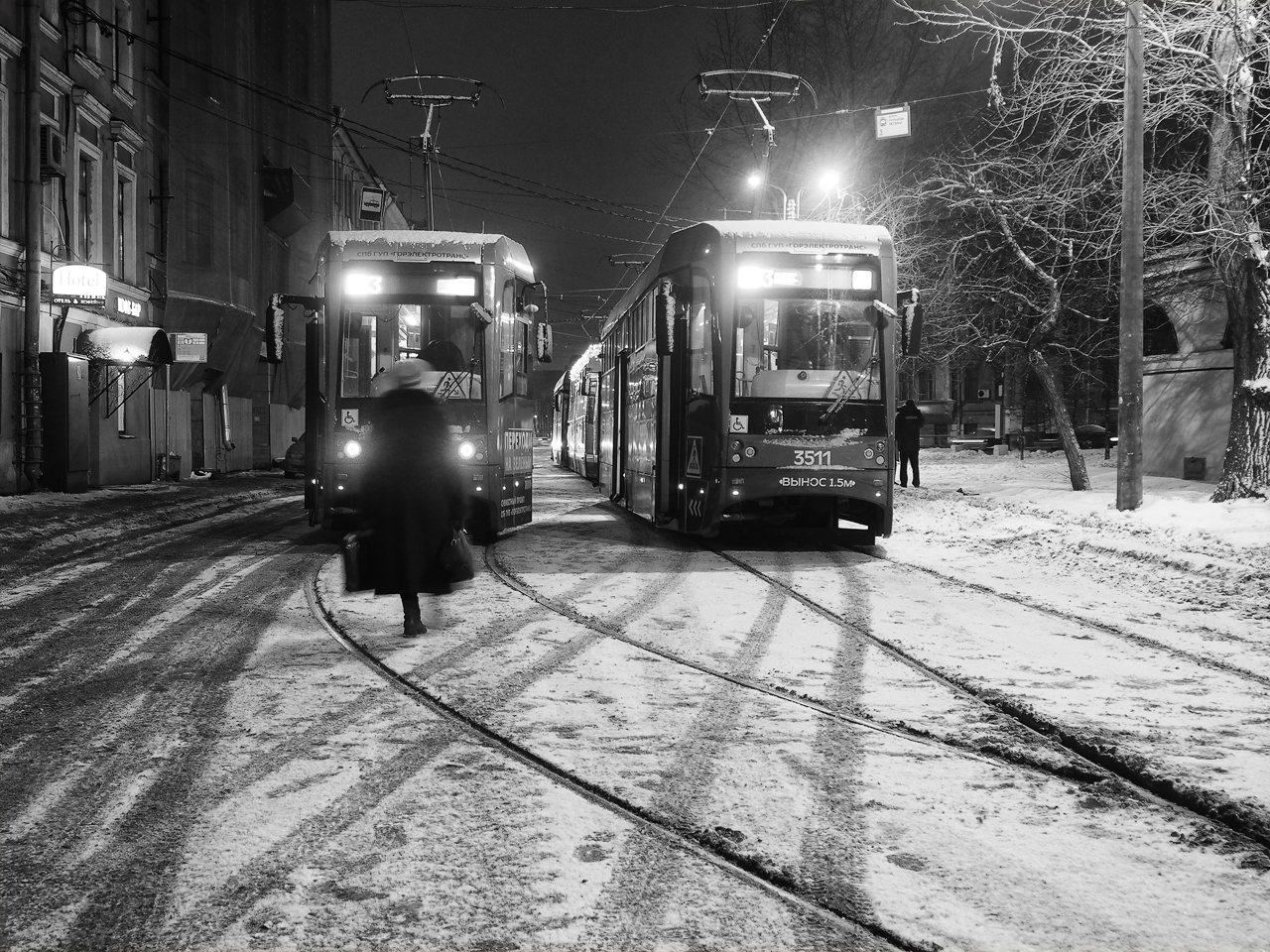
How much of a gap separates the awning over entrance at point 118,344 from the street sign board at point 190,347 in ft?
11.9

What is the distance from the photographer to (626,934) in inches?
123

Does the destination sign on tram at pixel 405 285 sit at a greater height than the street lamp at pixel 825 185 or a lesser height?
lesser

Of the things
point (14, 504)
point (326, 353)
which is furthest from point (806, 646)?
point (14, 504)

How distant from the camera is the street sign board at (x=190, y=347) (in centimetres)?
2894

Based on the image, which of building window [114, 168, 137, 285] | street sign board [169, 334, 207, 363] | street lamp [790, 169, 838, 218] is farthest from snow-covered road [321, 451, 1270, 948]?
street sign board [169, 334, 207, 363]

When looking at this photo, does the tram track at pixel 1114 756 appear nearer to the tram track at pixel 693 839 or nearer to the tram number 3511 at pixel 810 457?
the tram track at pixel 693 839

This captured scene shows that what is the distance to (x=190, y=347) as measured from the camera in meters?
29.1

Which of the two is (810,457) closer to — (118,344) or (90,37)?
(118,344)

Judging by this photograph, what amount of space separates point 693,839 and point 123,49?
2926 centimetres

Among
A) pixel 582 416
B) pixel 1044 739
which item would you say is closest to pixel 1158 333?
pixel 582 416

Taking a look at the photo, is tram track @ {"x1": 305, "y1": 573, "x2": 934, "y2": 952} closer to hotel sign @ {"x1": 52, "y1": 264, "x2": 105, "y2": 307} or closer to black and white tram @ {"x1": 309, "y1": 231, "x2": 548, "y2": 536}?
black and white tram @ {"x1": 309, "y1": 231, "x2": 548, "y2": 536}

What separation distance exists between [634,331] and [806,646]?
1009cm

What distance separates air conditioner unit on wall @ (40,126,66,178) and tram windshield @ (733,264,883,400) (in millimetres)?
16415

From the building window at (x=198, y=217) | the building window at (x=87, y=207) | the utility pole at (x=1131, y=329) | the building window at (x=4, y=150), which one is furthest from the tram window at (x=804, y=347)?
the building window at (x=198, y=217)
